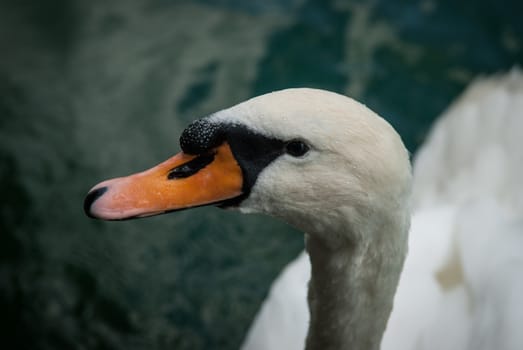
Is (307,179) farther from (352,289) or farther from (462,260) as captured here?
(462,260)

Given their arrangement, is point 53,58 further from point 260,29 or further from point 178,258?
point 178,258

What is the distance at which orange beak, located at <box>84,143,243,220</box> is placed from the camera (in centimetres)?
191

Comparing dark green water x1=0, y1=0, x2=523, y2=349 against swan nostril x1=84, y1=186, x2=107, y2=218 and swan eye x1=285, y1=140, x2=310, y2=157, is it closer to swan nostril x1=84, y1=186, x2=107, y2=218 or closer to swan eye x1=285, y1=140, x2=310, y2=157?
swan nostril x1=84, y1=186, x2=107, y2=218

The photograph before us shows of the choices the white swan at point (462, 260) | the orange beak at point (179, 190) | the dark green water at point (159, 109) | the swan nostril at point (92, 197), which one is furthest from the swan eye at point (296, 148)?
the dark green water at point (159, 109)

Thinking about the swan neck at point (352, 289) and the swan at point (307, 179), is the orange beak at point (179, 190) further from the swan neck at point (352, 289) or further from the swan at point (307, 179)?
the swan neck at point (352, 289)

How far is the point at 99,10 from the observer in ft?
19.6

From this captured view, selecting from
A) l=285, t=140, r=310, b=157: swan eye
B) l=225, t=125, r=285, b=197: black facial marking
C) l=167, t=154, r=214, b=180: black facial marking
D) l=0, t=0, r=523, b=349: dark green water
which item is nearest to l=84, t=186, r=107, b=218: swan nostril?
l=167, t=154, r=214, b=180: black facial marking

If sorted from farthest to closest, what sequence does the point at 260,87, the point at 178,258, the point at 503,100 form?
the point at 260,87, the point at 178,258, the point at 503,100

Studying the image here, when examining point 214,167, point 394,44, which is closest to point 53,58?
point 394,44

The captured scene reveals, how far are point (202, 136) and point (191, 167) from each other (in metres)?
0.11

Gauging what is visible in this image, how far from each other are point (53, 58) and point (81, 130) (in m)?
0.82

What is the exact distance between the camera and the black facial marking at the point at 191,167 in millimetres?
1934

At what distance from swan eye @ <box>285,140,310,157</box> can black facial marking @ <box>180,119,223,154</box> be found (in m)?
0.19

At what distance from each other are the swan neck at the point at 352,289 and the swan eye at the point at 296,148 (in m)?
0.30
